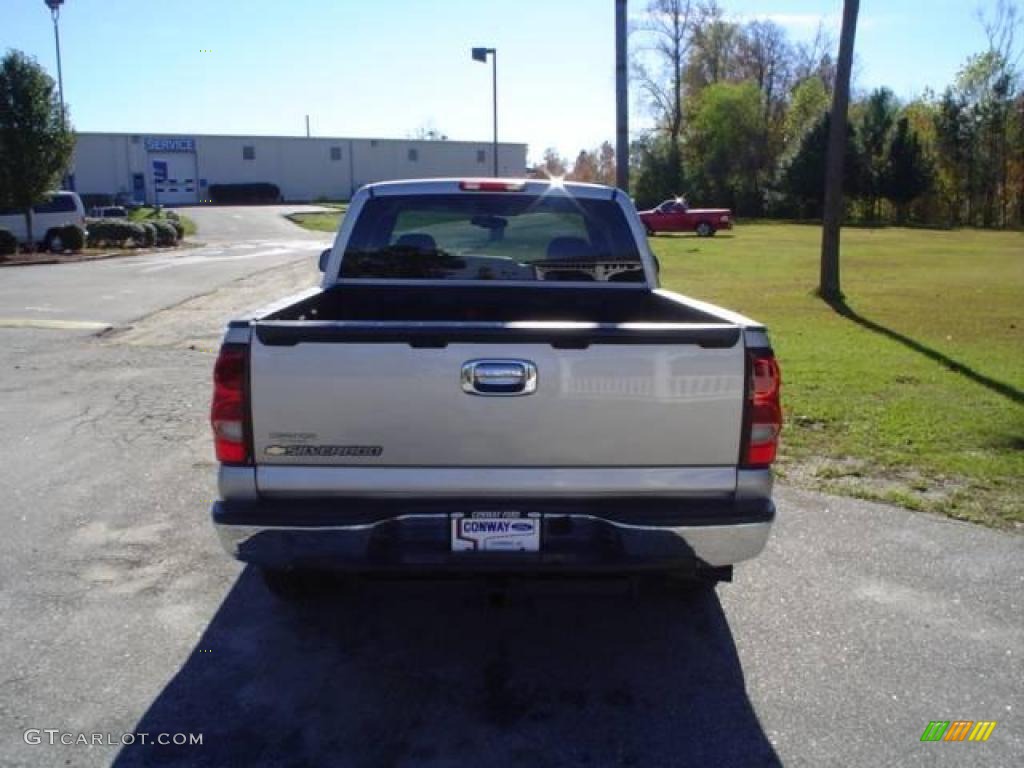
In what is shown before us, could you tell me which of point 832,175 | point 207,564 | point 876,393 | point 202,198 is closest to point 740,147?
point 202,198

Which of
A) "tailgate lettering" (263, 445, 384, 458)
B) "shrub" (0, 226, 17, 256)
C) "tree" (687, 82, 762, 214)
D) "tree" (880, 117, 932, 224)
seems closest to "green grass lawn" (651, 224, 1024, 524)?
"tailgate lettering" (263, 445, 384, 458)

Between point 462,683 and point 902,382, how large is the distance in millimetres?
6870

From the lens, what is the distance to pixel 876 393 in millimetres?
8516

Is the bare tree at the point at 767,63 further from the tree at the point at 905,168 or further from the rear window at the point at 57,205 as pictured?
the rear window at the point at 57,205

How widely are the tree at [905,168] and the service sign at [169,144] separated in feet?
174

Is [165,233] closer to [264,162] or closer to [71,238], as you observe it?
Answer: [71,238]

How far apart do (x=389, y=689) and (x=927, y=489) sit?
4.04 metres

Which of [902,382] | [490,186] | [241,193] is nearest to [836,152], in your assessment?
[902,382]

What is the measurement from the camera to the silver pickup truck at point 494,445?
3.20m

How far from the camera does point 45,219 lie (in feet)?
93.2

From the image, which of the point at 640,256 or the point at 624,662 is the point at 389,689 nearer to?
the point at 624,662

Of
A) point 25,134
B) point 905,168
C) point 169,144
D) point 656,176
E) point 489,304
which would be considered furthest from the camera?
point 169,144

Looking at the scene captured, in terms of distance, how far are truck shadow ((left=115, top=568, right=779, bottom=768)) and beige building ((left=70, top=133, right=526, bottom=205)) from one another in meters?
70.2

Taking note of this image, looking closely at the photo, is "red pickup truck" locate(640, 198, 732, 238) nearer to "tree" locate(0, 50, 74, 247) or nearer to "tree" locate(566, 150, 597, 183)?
"tree" locate(0, 50, 74, 247)
